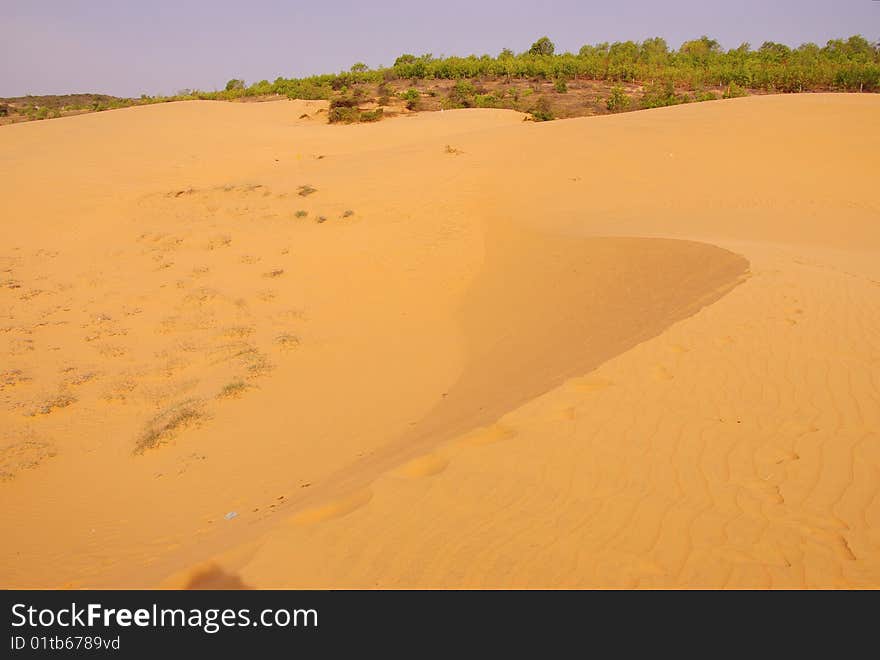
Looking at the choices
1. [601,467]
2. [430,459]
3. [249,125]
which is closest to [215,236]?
[430,459]

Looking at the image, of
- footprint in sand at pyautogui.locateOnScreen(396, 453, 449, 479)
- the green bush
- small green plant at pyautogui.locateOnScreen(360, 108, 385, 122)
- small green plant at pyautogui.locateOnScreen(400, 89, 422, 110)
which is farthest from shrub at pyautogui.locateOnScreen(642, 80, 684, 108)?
footprint in sand at pyautogui.locateOnScreen(396, 453, 449, 479)

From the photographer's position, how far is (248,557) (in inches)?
121

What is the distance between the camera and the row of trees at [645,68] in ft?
82.6

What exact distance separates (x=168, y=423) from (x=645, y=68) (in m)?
30.4

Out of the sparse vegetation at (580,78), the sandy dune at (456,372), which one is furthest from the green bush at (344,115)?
the sandy dune at (456,372)

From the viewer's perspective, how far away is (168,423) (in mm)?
5605

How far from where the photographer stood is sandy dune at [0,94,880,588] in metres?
3.11

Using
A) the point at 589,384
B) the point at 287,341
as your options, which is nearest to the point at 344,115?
the point at 287,341

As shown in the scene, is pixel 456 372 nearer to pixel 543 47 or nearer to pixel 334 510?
pixel 334 510

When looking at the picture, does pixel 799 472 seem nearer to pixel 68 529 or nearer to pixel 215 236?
pixel 68 529

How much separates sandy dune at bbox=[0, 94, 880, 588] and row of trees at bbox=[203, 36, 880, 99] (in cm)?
1284

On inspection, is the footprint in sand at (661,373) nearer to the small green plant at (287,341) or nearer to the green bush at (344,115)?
the small green plant at (287,341)

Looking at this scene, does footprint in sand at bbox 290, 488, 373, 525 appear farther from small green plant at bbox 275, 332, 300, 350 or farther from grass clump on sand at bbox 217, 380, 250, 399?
small green plant at bbox 275, 332, 300, 350
